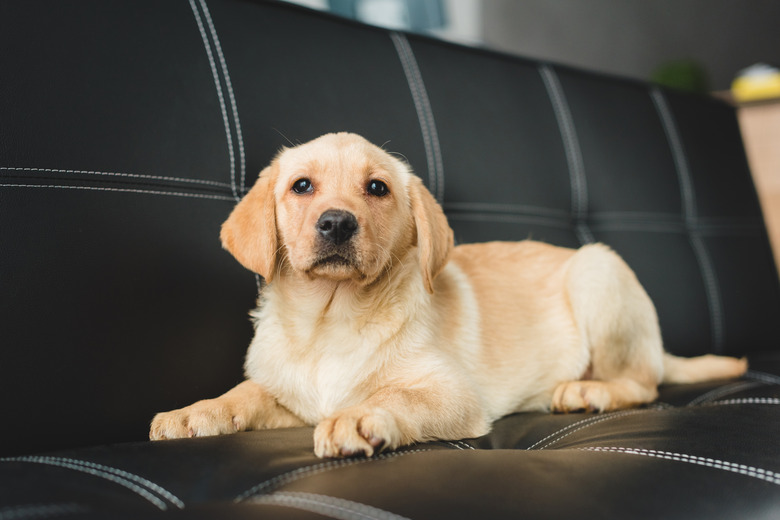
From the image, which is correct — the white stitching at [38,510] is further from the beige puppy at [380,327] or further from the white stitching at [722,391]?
the white stitching at [722,391]

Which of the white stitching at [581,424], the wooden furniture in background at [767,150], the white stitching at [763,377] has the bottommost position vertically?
the white stitching at [581,424]

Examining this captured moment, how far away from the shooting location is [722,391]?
6.31ft

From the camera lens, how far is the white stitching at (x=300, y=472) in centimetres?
94

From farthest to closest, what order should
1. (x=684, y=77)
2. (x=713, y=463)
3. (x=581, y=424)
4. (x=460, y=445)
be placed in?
(x=684, y=77), (x=581, y=424), (x=460, y=445), (x=713, y=463)

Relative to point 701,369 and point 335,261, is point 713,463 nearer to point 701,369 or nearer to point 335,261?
point 335,261

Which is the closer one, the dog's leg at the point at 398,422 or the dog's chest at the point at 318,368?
the dog's leg at the point at 398,422

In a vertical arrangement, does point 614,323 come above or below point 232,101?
below

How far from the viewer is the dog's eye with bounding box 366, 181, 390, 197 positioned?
1706mm

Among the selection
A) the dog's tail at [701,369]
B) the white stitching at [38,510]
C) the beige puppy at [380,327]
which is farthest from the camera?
the dog's tail at [701,369]

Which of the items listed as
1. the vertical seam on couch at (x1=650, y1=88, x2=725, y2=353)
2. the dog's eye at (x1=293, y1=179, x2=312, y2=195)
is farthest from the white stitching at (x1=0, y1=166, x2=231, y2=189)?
the vertical seam on couch at (x1=650, y1=88, x2=725, y2=353)

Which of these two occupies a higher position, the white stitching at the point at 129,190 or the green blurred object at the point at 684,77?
the green blurred object at the point at 684,77

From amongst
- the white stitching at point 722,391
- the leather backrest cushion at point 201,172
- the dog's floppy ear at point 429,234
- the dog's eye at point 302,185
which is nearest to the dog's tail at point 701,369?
the white stitching at point 722,391

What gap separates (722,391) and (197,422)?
153 centimetres

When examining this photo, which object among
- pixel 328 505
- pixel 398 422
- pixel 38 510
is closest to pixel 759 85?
pixel 398 422
